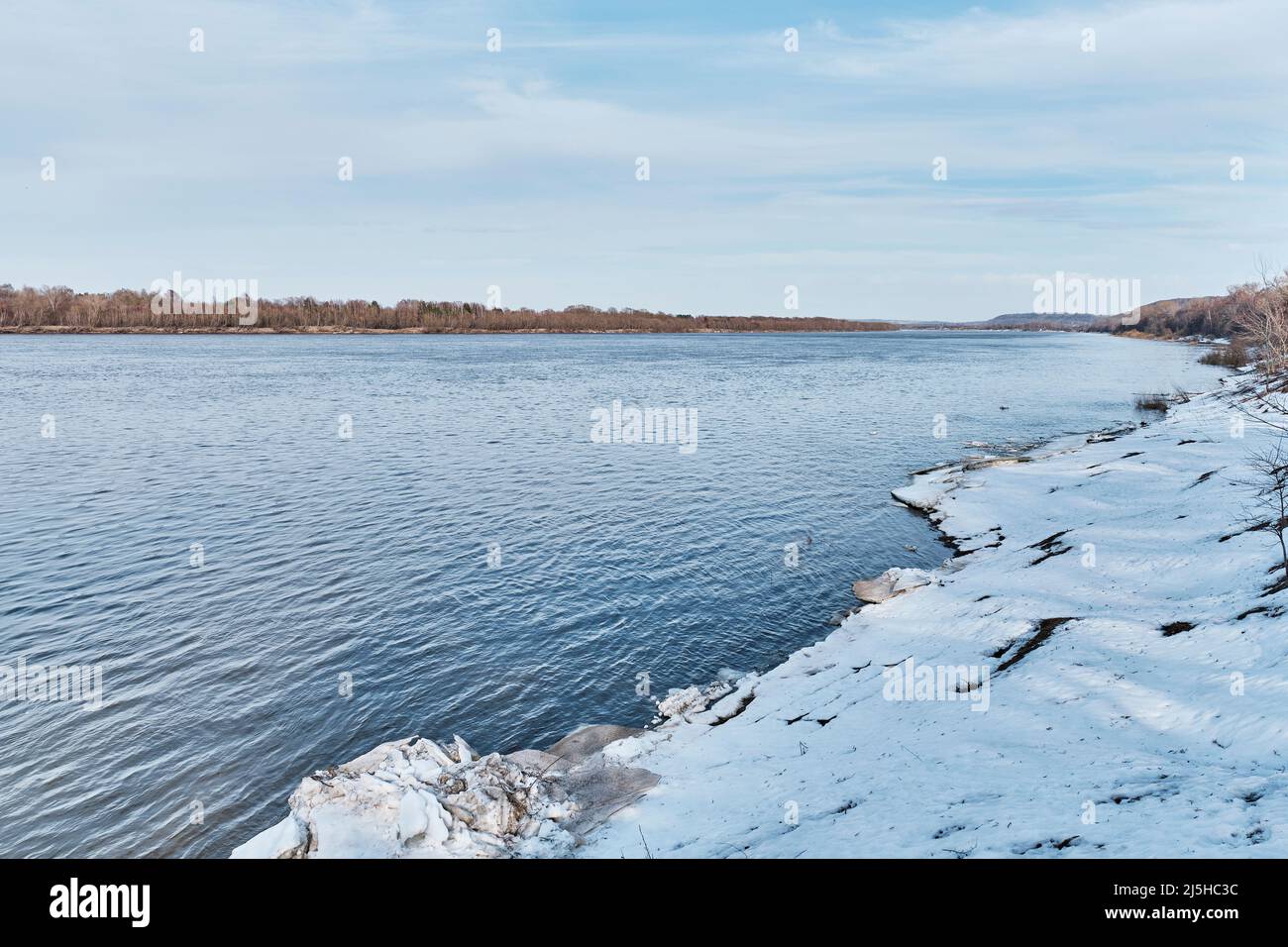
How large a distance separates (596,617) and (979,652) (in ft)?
33.5

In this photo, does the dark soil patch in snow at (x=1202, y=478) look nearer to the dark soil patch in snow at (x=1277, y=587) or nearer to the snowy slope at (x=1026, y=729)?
the snowy slope at (x=1026, y=729)

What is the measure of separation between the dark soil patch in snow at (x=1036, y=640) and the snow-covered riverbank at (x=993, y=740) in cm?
6

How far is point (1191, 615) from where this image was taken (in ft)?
50.9

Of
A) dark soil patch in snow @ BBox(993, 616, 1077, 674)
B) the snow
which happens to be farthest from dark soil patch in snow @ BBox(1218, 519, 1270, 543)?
the snow

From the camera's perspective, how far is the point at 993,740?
11984mm

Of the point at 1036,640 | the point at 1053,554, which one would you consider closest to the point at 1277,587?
the point at 1036,640

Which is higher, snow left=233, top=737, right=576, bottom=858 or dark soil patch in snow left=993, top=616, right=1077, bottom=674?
dark soil patch in snow left=993, top=616, right=1077, bottom=674

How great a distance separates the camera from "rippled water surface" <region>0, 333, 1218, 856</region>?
14.4 meters

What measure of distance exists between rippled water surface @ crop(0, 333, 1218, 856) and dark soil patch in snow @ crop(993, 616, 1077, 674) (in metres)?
5.51

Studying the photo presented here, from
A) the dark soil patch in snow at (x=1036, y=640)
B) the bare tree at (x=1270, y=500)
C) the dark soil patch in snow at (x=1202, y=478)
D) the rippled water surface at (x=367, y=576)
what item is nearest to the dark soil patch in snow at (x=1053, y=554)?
the rippled water surface at (x=367, y=576)

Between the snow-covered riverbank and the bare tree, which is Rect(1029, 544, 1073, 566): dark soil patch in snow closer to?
the snow-covered riverbank

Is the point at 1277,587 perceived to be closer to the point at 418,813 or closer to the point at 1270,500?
the point at 1270,500

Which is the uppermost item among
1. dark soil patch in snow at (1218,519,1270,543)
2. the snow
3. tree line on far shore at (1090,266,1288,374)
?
tree line on far shore at (1090,266,1288,374)

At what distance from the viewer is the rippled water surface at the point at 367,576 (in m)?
14.4
